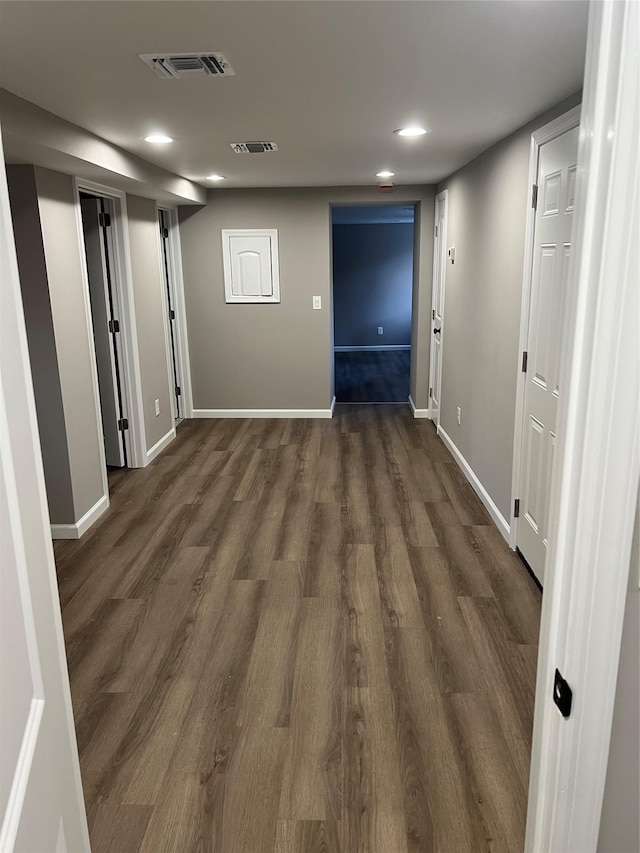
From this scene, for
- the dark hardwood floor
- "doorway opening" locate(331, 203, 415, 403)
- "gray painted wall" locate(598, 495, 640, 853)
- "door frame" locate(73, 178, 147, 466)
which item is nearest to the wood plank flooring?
"door frame" locate(73, 178, 147, 466)

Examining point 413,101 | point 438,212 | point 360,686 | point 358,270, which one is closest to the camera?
point 360,686

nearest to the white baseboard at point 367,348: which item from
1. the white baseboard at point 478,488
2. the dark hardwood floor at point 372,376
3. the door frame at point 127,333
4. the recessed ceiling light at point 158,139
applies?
the dark hardwood floor at point 372,376

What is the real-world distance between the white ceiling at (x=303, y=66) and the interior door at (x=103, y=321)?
1.18 m

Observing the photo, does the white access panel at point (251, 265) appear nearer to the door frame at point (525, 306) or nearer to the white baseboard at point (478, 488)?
the white baseboard at point (478, 488)

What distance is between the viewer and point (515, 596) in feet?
10.2

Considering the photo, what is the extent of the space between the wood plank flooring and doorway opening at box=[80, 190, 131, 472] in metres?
0.70

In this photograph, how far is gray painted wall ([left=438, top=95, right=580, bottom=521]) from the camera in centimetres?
350

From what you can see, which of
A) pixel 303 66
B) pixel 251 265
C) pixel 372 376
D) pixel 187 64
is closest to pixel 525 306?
pixel 303 66

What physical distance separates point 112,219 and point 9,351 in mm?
4116

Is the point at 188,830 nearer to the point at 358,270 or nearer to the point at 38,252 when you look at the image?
the point at 38,252

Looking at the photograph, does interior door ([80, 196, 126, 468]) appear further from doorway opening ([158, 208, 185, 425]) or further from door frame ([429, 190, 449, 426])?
door frame ([429, 190, 449, 426])

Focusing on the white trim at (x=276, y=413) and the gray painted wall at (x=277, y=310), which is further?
the white trim at (x=276, y=413)

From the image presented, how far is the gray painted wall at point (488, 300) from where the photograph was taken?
350 centimetres

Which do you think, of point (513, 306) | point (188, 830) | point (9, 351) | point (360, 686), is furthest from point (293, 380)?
point (9, 351)
